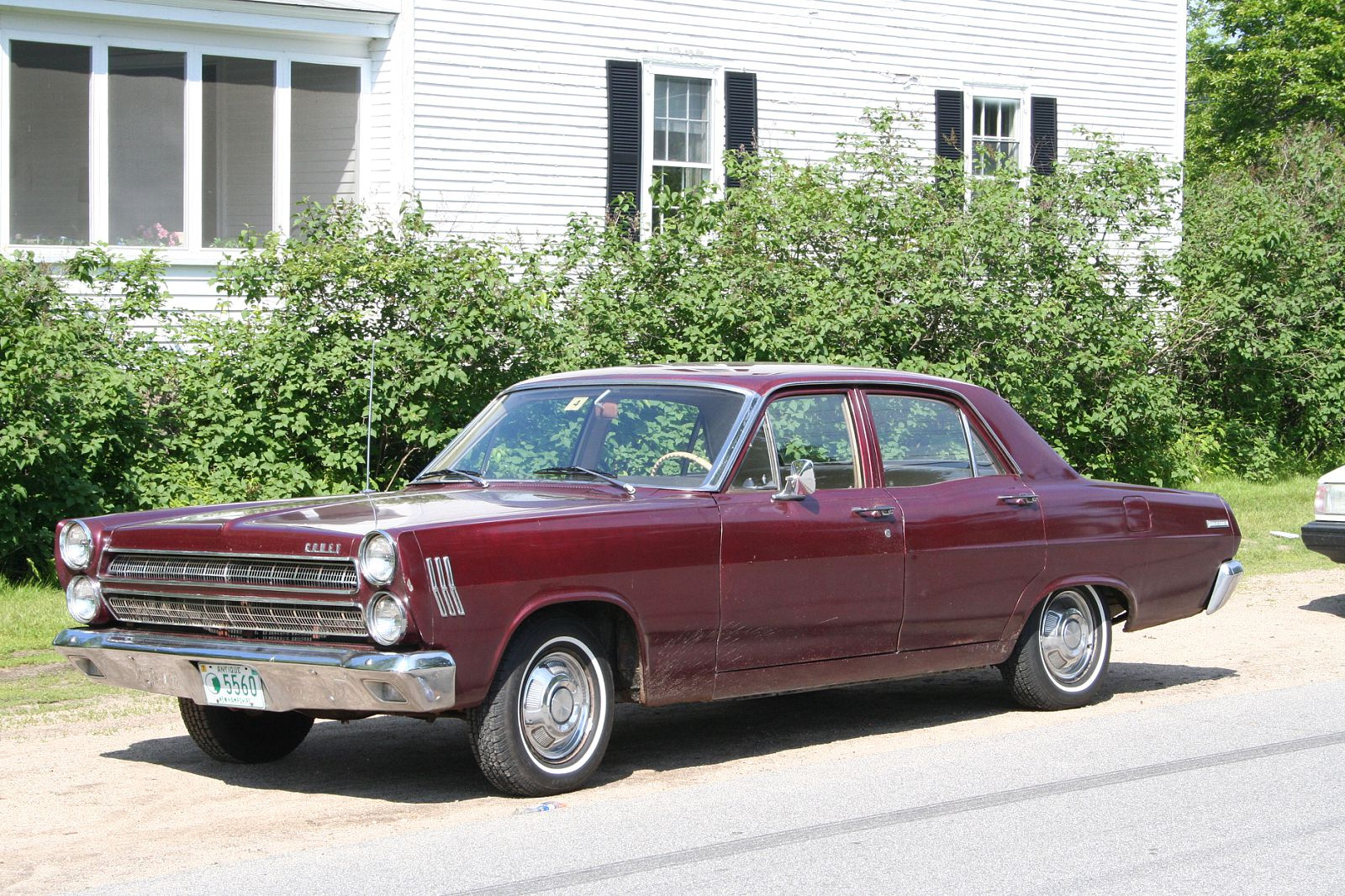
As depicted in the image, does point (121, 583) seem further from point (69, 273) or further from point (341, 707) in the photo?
point (69, 273)

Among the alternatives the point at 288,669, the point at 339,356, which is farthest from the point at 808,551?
the point at 339,356

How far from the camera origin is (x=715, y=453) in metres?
7.15

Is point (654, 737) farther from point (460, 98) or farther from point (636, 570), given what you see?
point (460, 98)

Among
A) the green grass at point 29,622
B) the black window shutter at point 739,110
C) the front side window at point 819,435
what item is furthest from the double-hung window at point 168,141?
the front side window at point 819,435

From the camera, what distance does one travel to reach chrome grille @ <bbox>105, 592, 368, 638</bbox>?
19.9ft

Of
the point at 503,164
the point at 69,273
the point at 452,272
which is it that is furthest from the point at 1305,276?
the point at 69,273

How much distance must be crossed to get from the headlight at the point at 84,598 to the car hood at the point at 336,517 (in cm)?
24

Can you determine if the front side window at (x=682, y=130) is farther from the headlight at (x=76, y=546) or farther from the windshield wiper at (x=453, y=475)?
the headlight at (x=76, y=546)

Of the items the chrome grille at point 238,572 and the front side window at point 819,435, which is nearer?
the chrome grille at point 238,572

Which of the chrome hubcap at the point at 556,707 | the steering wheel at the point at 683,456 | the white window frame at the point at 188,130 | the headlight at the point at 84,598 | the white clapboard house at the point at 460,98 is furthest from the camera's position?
the white clapboard house at the point at 460,98

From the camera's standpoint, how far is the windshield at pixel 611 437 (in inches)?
283

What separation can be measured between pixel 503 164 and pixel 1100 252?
21.4 ft

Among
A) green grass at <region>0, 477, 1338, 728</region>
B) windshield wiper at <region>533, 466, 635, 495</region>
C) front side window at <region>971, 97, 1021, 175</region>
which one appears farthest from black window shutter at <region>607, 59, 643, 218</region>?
windshield wiper at <region>533, 466, 635, 495</region>

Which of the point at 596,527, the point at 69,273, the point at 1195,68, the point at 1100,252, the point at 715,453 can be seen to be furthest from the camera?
the point at 1195,68
